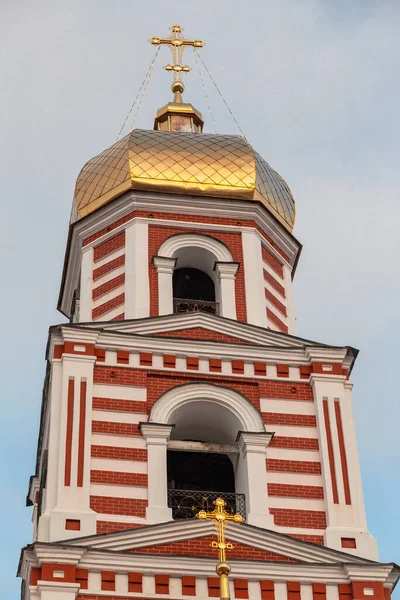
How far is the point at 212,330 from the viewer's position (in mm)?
24016

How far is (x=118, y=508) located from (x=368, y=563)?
3.45m

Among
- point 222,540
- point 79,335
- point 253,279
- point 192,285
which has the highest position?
point 192,285

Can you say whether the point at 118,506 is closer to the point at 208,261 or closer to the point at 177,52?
the point at 208,261

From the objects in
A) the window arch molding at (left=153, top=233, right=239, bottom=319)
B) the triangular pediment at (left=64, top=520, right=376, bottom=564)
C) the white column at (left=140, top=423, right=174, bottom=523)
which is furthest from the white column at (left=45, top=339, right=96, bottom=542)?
the window arch molding at (left=153, top=233, right=239, bottom=319)

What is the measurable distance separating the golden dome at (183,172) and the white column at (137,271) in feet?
2.91

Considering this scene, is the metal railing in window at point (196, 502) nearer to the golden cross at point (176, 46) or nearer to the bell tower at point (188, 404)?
the bell tower at point (188, 404)

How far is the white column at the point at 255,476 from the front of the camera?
848 inches

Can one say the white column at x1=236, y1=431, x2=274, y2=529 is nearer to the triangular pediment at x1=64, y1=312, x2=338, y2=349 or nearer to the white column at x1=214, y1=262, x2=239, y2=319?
the triangular pediment at x1=64, y1=312, x2=338, y2=349

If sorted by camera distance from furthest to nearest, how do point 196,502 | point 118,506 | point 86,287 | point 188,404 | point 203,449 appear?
point 86,287 → point 188,404 → point 203,449 → point 196,502 → point 118,506

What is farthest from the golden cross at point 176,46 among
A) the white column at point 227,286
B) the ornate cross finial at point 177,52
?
the white column at point 227,286

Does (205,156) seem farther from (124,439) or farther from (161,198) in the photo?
(124,439)

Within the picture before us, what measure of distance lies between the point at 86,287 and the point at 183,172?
2588mm

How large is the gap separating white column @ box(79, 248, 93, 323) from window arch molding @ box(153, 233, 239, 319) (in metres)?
1.22

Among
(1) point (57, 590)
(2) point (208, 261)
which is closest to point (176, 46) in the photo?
(2) point (208, 261)
